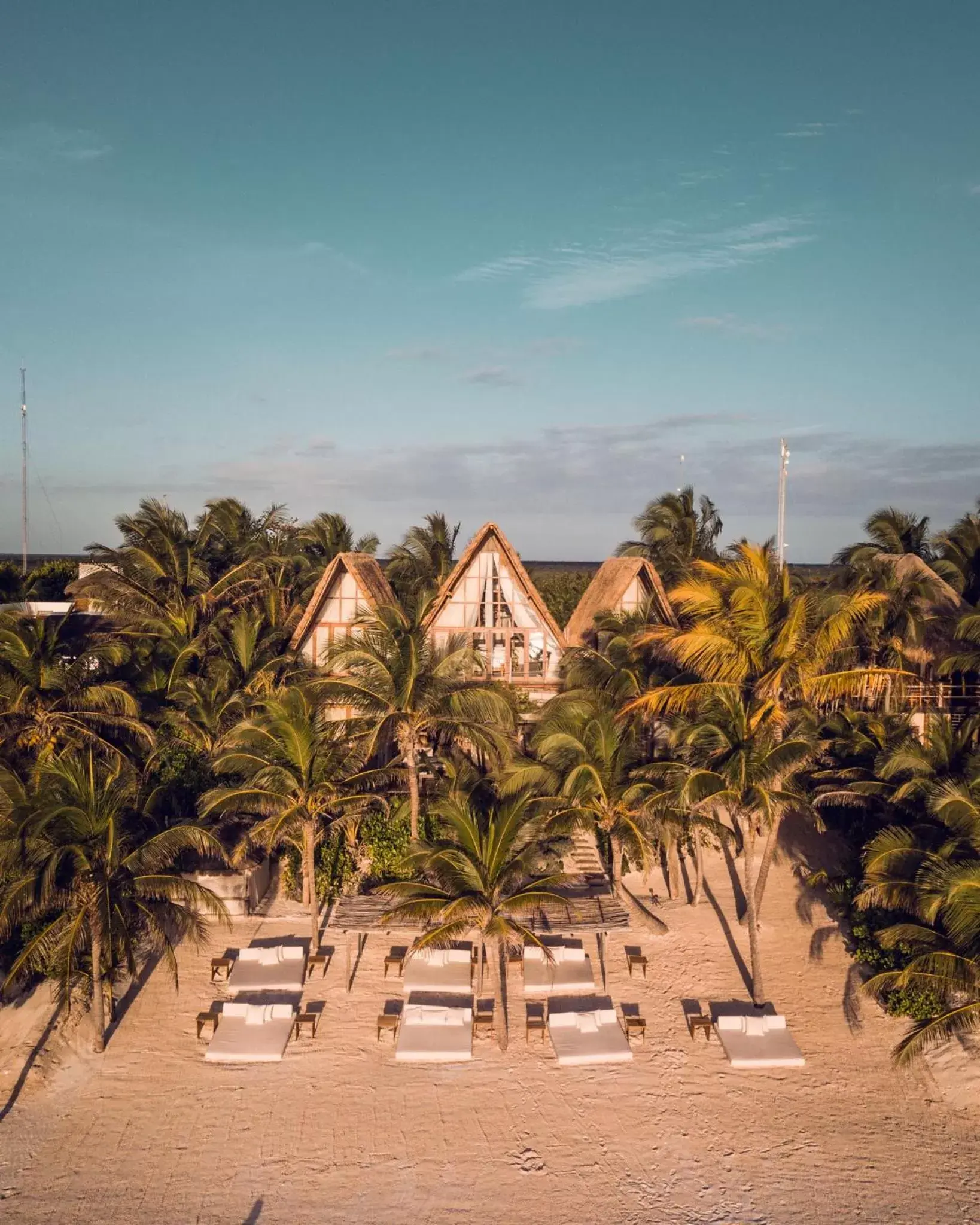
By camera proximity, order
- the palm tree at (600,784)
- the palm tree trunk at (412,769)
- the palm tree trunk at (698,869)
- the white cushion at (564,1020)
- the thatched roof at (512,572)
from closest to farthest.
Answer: the white cushion at (564,1020) < the palm tree at (600,784) < the palm tree trunk at (412,769) < the palm tree trunk at (698,869) < the thatched roof at (512,572)

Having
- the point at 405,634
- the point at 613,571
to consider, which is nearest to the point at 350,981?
the point at 405,634

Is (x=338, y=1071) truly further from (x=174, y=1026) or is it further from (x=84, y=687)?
(x=84, y=687)

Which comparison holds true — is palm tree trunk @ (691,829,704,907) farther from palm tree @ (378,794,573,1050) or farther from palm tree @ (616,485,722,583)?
palm tree @ (616,485,722,583)

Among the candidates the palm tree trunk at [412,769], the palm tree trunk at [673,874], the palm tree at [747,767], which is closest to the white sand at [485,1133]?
the palm tree at [747,767]

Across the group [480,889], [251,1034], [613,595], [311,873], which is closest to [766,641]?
[480,889]

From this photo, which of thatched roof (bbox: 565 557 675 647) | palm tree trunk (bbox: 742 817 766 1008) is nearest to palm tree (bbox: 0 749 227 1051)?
palm tree trunk (bbox: 742 817 766 1008)

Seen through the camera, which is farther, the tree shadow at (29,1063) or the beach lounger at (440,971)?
the beach lounger at (440,971)

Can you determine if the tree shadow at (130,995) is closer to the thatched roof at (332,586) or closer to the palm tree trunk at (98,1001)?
the palm tree trunk at (98,1001)
